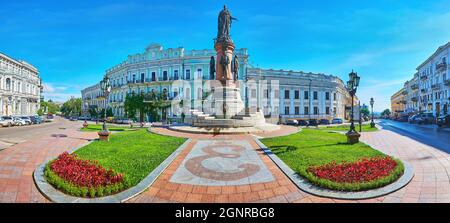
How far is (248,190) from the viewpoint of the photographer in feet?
15.7

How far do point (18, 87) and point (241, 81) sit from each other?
54.5 metres

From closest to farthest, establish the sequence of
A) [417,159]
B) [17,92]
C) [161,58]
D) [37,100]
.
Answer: [417,159] → [161,58] → [17,92] → [37,100]

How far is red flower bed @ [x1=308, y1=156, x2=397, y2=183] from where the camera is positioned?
504 cm

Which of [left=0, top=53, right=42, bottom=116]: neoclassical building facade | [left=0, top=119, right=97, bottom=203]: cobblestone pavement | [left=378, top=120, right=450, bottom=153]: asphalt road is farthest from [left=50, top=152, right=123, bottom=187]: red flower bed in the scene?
[left=0, top=53, right=42, bottom=116]: neoclassical building facade

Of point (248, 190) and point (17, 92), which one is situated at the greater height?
point (17, 92)

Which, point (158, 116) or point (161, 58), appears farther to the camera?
point (161, 58)

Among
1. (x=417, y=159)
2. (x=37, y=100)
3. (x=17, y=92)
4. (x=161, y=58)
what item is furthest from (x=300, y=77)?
(x=37, y=100)

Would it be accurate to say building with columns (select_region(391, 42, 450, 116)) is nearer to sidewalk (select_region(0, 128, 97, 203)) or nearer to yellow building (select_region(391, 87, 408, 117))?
yellow building (select_region(391, 87, 408, 117))

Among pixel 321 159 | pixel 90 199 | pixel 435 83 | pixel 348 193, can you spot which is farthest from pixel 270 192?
pixel 435 83

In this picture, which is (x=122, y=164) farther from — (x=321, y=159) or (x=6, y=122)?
(x=6, y=122)

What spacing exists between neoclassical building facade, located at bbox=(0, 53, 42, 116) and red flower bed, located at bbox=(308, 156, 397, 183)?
202 ft
